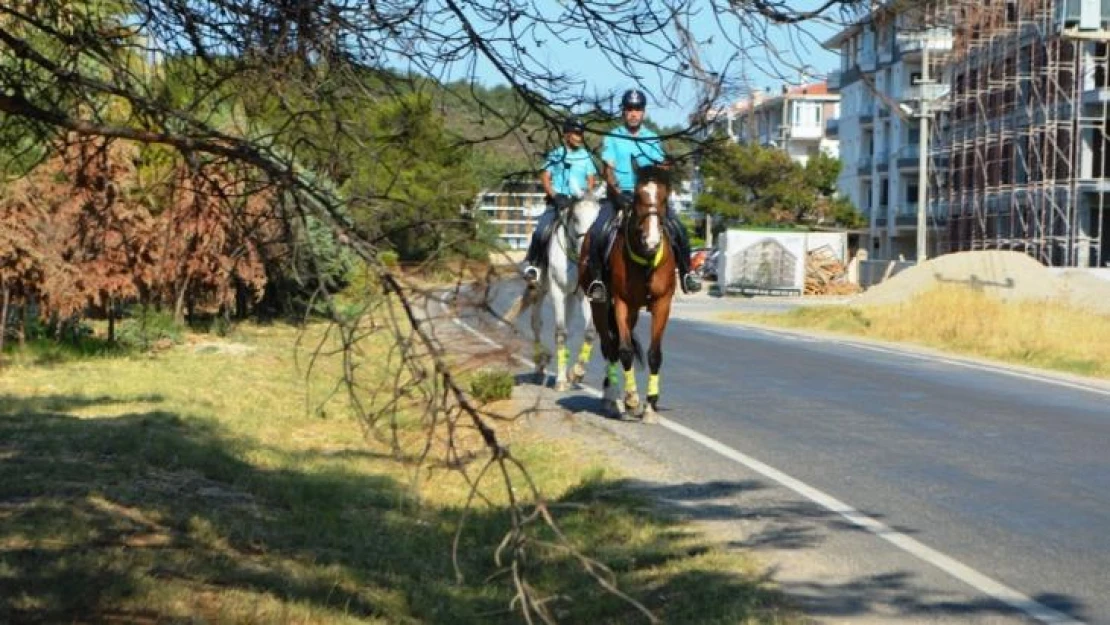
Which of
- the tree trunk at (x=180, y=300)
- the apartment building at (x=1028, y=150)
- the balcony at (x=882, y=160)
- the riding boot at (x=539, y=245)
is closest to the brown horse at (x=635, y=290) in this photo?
the riding boot at (x=539, y=245)

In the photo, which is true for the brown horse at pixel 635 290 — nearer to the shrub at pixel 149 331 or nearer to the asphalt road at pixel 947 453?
the asphalt road at pixel 947 453

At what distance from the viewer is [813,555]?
875cm

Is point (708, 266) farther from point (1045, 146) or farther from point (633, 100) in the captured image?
point (633, 100)

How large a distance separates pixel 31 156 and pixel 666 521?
14.0ft

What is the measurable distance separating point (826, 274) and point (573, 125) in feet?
211

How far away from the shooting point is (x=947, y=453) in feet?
42.3

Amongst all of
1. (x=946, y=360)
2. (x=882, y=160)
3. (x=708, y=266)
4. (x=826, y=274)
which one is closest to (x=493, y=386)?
(x=946, y=360)

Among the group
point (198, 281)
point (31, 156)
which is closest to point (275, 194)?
point (31, 156)

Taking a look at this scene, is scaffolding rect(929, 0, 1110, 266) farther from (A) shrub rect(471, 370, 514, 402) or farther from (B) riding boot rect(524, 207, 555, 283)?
(A) shrub rect(471, 370, 514, 402)

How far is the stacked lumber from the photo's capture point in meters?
68.9

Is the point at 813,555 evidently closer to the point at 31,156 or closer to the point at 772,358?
the point at 31,156

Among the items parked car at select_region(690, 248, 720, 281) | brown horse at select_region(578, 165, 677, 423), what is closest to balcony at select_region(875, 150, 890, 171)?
parked car at select_region(690, 248, 720, 281)

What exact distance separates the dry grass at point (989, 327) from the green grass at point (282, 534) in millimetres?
15388

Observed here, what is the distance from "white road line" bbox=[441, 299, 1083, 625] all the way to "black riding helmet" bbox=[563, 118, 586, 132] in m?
1.71
